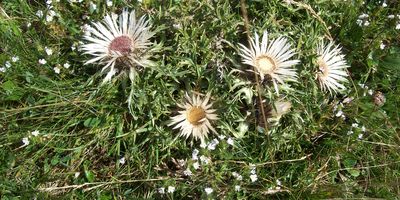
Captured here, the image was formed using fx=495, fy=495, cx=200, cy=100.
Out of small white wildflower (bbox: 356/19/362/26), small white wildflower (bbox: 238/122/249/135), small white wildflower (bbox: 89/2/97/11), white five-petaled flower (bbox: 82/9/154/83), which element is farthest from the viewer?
small white wildflower (bbox: 356/19/362/26)

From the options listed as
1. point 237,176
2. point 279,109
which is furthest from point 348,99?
point 237,176

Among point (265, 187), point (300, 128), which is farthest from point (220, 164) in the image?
point (300, 128)

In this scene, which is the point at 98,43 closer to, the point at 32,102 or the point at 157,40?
the point at 157,40

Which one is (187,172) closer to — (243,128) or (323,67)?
(243,128)

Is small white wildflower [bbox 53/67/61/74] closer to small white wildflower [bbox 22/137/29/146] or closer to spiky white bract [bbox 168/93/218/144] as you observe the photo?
A: small white wildflower [bbox 22/137/29/146]

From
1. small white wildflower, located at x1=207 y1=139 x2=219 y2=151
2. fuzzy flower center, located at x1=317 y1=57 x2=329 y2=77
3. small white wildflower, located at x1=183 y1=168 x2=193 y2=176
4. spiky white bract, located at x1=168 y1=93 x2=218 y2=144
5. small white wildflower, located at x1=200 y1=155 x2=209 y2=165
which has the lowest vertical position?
small white wildflower, located at x1=183 y1=168 x2=193 y2=176

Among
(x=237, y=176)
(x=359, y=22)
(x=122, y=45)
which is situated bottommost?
(x=237, y=176)

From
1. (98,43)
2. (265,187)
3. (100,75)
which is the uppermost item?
(98,43)

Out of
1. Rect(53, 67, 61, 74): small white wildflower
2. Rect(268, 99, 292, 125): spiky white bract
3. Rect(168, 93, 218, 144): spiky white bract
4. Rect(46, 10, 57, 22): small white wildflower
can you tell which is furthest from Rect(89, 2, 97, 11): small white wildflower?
Rect(268, 99, 292, 125): spiky white bract
